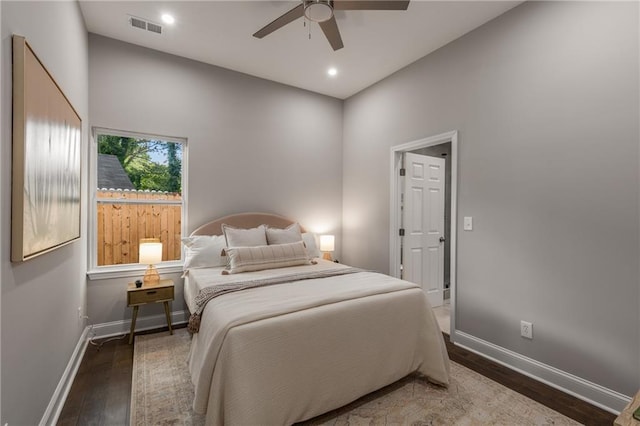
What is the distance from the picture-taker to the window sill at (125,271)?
302 cm

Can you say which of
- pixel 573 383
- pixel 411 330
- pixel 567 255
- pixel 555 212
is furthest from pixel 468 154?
Result: pixel 573 383

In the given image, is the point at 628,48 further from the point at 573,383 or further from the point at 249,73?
the point at 249,73

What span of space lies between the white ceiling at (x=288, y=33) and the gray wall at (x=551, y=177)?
0.33m

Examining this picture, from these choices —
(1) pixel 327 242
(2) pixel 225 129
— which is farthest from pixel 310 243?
(2) pixel 225 129

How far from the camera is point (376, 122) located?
13.4 feet

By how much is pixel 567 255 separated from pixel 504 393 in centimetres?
111

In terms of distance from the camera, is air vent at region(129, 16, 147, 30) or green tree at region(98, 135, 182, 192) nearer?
air vent at region(129, 16, 147, 30)

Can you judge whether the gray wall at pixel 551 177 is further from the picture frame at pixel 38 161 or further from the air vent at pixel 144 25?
the picture frame at pixel 38 161

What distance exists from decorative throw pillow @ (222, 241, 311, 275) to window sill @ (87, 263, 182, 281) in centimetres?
77

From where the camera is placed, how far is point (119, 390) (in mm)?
2184

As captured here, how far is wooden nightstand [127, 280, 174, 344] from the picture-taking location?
288cm

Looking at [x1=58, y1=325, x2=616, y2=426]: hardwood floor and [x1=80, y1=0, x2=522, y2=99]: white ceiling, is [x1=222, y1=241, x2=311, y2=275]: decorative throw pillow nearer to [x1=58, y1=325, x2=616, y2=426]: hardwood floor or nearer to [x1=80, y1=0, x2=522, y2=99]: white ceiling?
[x1=58, y1=325, x2=616, y2=426]: hardwood floor

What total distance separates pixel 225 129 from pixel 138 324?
2416 mm

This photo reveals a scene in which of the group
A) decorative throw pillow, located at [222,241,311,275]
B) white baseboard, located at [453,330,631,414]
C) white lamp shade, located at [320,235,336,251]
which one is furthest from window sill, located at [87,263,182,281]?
white baseboard, located at [453,330,631,414]
